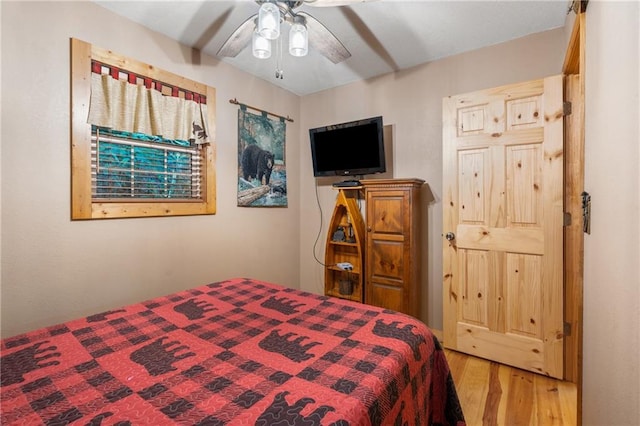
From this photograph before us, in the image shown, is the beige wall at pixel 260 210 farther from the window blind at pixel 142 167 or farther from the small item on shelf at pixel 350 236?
the small item on shelf at pixel 350 236

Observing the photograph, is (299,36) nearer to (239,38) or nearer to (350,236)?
(239,38)

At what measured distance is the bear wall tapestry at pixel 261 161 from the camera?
3.01m

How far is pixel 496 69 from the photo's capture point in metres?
2.53

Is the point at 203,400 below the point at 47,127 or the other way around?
below

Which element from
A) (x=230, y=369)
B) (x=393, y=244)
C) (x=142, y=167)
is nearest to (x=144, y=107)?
(x=142, y=167)

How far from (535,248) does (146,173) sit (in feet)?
9.97

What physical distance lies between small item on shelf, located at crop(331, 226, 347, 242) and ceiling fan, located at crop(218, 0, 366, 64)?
1.74 meters

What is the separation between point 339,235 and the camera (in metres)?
3.25

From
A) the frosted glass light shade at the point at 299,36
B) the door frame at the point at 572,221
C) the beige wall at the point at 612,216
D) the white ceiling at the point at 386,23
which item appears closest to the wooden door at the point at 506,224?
the door frame at the point at 572,221

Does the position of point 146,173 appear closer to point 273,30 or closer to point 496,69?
point 273,30

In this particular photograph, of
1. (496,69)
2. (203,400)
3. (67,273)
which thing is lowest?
(203,400)

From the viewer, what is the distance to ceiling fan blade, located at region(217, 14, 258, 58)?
176 centimetres

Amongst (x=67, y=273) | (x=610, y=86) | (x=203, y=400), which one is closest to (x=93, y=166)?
(x=67, y=273)

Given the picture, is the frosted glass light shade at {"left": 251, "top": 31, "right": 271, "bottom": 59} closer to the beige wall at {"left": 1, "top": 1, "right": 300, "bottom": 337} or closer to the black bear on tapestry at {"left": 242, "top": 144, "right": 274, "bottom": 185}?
the beige wall at {"left": 1, "top": 1, "right": 300, "bottom": 337}
